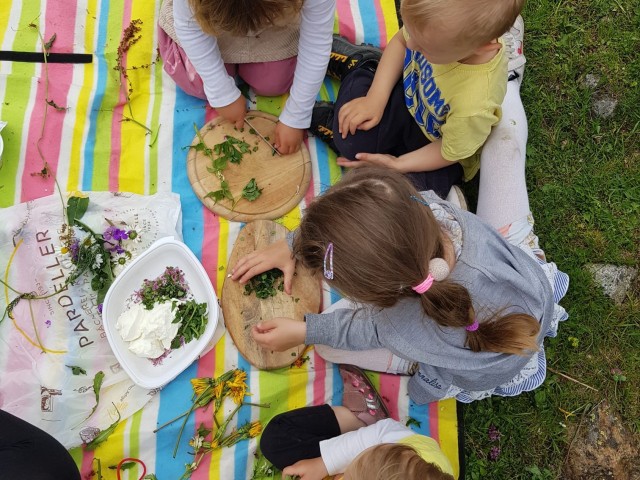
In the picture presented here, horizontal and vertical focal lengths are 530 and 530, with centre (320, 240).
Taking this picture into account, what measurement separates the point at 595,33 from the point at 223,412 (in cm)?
255

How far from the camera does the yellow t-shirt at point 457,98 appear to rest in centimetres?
180

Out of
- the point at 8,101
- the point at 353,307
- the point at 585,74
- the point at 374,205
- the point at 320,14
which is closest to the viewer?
the point at 374,205

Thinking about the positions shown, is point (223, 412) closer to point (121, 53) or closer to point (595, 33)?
point (121, 53)

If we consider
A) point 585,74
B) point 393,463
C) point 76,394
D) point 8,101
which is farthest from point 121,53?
point 585,74

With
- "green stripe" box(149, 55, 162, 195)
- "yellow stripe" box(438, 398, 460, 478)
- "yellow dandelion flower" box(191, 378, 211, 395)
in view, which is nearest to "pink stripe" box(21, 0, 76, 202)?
"green stripe" box(149, 55, 162, 195)

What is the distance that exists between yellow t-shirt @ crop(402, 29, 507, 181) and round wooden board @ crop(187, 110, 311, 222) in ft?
1.87

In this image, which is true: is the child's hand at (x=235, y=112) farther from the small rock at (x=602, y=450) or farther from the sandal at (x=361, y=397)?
the small rock at (x=602, y=450)

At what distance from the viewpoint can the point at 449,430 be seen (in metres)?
2.15

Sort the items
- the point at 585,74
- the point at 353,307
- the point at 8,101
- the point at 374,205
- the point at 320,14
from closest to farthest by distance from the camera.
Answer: the point at 374,205, the point at 320,14, the point at 353,307, the point at 8,101, the point at 585,74

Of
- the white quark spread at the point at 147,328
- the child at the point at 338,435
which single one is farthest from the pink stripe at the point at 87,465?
the child at the point at 338,435

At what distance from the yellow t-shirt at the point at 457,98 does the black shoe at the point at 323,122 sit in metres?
0.40

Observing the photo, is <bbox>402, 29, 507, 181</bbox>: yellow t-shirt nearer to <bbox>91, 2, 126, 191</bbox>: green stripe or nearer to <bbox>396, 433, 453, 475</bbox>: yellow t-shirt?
<bbox>396, 433, 453, 475</bbox>: yellow t-shirt

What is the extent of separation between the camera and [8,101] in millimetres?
2309

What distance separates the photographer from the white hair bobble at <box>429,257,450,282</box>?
1.40m
